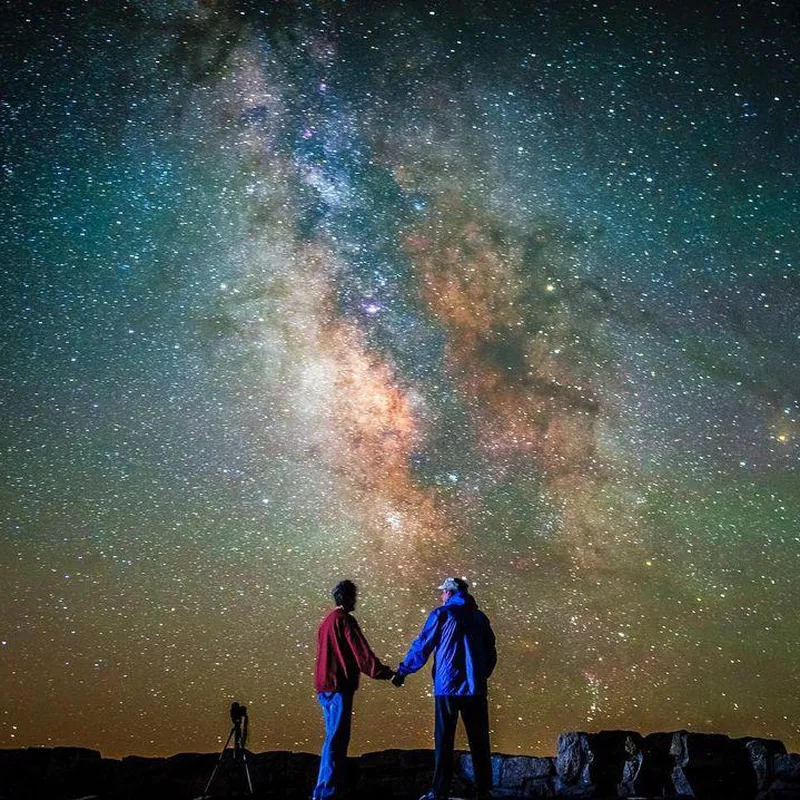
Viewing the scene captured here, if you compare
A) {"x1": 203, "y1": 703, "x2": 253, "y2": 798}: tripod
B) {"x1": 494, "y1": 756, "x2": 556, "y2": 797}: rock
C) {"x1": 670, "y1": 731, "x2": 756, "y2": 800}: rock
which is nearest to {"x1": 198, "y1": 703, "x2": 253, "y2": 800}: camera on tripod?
{"x1": 203, "y1": 703, "x2": 253, "y2": 798}: tripod

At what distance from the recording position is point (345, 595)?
571 cm

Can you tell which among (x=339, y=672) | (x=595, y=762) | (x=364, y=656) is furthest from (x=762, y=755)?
(x=339, y=672)

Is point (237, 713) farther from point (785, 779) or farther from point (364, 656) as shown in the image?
point (785, 779)

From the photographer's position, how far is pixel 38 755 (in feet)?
22.3

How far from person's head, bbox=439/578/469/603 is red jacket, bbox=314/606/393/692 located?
2.62 feet

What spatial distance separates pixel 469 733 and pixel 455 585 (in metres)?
1.17

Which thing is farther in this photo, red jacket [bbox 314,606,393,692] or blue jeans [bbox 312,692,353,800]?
red jacket [bbox 314,606,393,692]

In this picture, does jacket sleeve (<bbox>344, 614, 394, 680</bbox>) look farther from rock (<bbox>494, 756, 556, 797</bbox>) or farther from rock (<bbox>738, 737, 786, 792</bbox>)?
rock (<bbox>738, 737, 786, 792</bbox>)

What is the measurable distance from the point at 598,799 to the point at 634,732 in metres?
1.16

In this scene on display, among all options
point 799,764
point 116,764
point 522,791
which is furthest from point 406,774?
point 799,764

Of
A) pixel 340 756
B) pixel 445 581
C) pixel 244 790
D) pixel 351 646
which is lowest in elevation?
pixel 244 790

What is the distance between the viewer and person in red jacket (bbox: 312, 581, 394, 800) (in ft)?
17.4

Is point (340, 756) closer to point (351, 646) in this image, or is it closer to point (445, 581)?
point (351, 646)

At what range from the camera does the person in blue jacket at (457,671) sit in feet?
17.6
